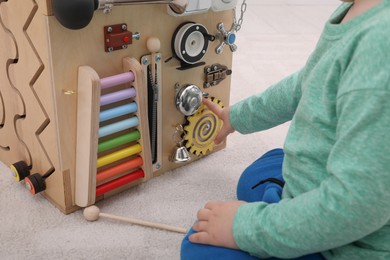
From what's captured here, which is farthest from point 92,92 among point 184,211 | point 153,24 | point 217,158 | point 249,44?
point 249,44

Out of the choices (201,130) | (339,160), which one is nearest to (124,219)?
(201,130)

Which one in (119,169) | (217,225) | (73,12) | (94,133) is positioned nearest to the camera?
(217,225)

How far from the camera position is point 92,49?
0.86 m

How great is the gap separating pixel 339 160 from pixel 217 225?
207 millimetres

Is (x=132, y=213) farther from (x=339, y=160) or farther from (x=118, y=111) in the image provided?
(x=339, y=160)

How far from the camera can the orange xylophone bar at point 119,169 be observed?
0.95 metres

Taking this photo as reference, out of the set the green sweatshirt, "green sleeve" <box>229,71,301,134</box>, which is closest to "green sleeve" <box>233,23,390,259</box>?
the green sweatshirt

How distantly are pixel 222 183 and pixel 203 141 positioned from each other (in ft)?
0.40

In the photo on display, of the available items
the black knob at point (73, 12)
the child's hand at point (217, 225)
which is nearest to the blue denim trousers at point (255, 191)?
the child's hand at point (217, 225)

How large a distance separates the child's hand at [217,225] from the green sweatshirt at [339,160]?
0.05ft

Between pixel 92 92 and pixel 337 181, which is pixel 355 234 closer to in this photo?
pixel 337 181

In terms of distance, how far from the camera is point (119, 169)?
0.98 m

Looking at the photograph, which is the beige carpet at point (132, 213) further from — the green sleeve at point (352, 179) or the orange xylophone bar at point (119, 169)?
the green sleeve at point (352, 179)

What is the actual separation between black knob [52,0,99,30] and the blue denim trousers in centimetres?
39
